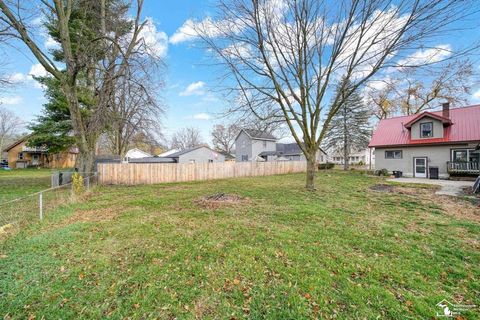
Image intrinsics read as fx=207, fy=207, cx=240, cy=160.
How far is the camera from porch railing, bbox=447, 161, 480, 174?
14.1 meters

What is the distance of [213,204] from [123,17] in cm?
1234

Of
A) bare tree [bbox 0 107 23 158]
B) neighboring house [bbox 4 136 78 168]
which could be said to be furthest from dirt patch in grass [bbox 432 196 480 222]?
bare tree [bbox 0 107 23 158]

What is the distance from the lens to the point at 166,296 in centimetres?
257

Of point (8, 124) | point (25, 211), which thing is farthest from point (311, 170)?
point (8, 124)

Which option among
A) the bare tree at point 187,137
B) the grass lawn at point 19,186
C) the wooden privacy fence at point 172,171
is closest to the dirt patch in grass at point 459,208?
the wooden privacy fence at point 172,171

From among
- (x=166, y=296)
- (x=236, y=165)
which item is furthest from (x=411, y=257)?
(x=236, y=165)

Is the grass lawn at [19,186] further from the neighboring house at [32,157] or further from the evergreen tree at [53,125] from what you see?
the neighboring house at [32,157]

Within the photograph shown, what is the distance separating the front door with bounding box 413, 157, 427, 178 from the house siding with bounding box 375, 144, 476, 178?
0.82 feet

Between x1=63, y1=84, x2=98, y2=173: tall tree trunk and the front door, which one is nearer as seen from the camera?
x1=63, y1=84, x2=98, y2=173: tall tree trunk

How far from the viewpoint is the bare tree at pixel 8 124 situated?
33.0 metres

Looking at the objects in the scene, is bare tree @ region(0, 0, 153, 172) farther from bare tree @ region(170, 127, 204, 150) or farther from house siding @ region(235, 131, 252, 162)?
bare tree @ region(170, 127, 204, 150)

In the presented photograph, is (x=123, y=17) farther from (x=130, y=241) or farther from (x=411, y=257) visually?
(x=411, y=257)

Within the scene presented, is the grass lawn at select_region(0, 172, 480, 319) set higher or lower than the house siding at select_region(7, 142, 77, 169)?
lower

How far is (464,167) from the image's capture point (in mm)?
14609
